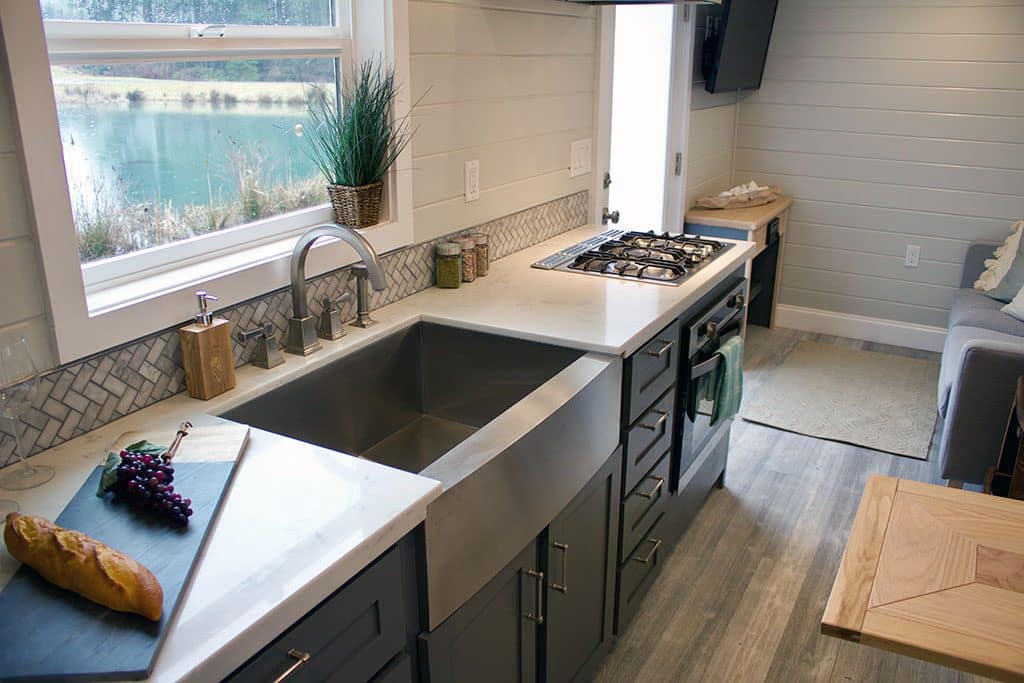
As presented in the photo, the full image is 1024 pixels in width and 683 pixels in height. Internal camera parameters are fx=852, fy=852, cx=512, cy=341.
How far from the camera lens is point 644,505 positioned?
2422 millimetres

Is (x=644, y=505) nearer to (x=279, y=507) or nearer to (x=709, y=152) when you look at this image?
(x=279, y=507)

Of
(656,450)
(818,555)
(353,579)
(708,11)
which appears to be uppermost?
(708,11)

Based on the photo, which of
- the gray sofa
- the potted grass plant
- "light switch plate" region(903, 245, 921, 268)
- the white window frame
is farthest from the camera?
"light switch plate" region(903, 245, 921, 268)

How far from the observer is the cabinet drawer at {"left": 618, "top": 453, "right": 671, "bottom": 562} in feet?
7.55

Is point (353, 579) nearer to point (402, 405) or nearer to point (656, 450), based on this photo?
point (402, 405)

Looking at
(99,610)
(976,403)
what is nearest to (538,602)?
(99,610)

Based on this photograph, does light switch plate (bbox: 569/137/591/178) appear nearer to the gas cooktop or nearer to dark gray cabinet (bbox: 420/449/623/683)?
the gas cooktop

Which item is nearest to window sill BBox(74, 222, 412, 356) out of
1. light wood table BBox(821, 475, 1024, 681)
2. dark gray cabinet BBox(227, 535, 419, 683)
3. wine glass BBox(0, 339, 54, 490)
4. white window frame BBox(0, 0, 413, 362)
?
white window frame BBox(0, 0, 413, 362)

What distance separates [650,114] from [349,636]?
3516 millimetres

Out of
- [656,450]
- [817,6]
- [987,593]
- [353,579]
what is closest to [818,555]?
[656,450]

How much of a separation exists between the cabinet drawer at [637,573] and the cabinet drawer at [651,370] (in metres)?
0.45

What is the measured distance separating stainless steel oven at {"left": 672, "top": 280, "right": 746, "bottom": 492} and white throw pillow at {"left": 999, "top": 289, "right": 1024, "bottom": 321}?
66.6 inches

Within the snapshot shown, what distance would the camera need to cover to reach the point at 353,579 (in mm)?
1246

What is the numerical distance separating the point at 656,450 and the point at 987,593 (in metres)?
1.09
